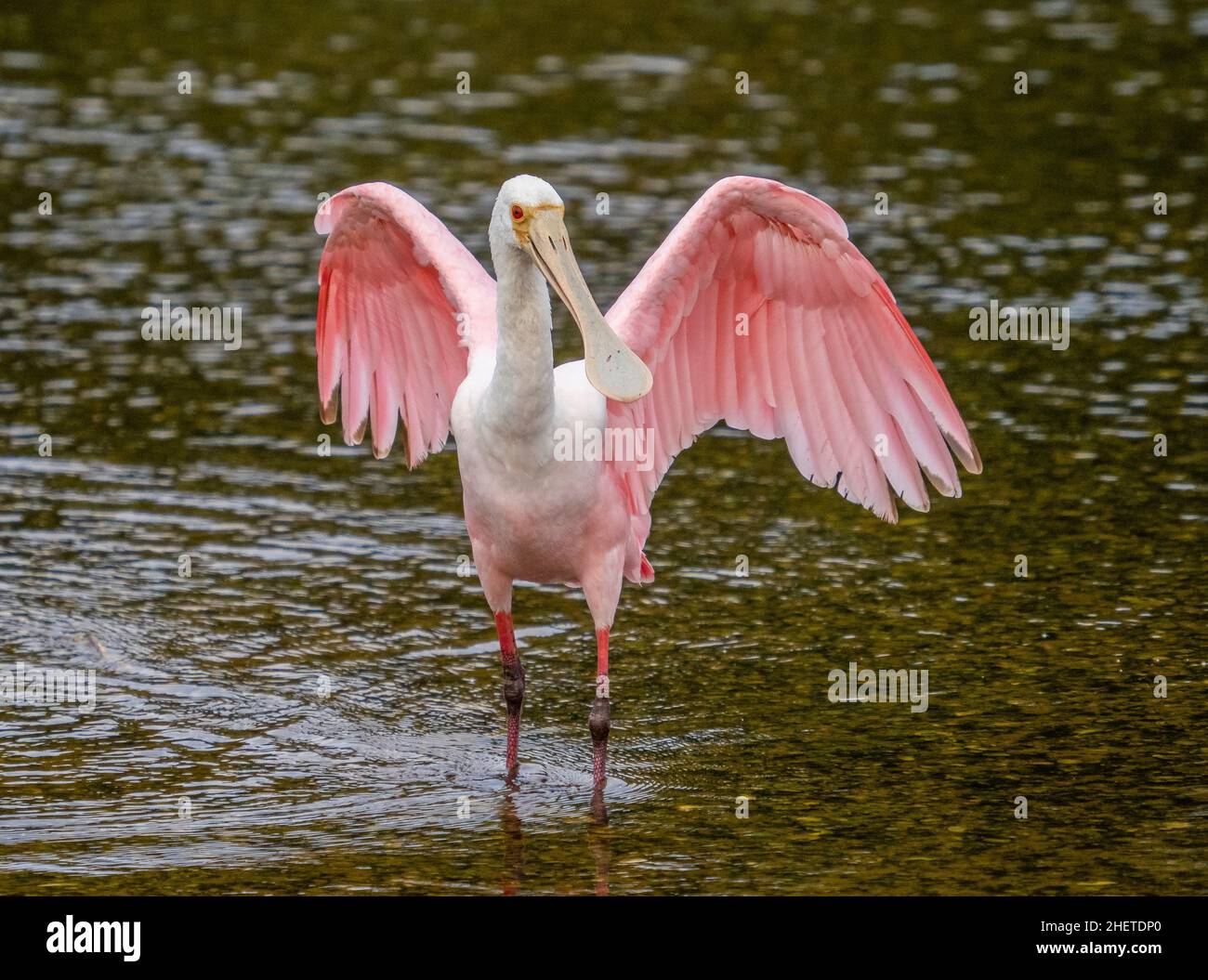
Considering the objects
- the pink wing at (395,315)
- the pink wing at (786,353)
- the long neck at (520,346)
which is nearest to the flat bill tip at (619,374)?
the long neck at (520,346)

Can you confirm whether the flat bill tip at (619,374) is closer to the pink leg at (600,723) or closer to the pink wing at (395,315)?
the pink wing at (395,315)

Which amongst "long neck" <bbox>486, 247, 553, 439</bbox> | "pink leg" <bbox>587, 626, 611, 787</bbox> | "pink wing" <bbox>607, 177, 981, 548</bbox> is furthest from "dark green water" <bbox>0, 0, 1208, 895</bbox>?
"long neck" <bbox>486, 247, 553, 439</bbox>

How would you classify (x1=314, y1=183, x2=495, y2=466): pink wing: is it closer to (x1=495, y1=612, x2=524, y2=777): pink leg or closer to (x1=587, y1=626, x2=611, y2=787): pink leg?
(x1=495, y1=612, x2=524, y2=777): pink leg

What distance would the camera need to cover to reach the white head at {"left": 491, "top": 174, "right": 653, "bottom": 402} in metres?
10.2

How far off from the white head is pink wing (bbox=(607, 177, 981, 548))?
2.30ft

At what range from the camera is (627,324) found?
11.0m

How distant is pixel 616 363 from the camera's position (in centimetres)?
1021

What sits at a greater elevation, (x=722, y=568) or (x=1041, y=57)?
(x=1041, y=57)

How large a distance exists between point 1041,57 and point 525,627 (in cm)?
1708

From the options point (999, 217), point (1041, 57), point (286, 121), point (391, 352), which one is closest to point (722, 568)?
point (391, 352)

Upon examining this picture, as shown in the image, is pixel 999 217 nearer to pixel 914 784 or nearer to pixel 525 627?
pixel 525 627

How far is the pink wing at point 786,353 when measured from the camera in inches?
426

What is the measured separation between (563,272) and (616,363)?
49 cm
